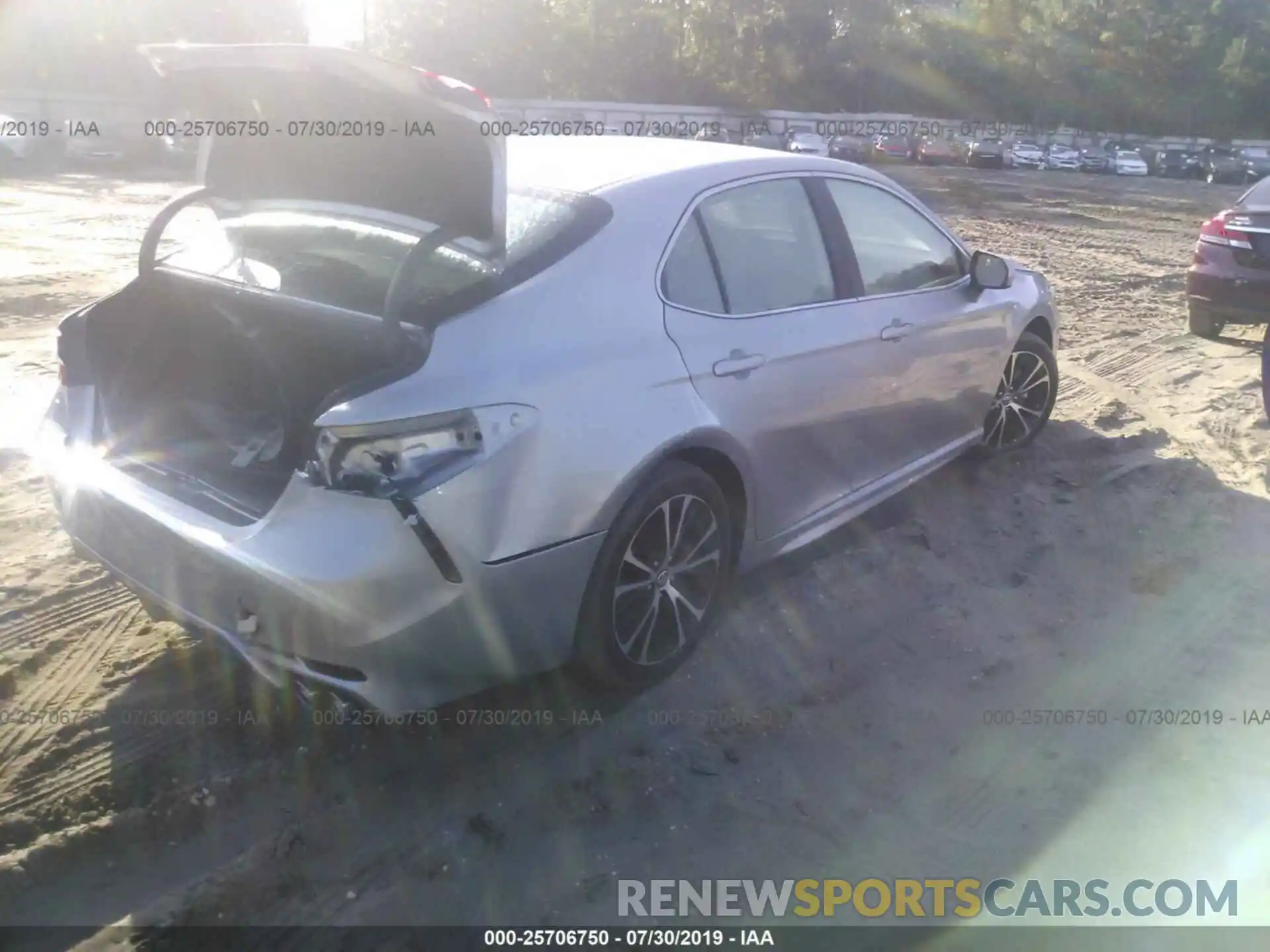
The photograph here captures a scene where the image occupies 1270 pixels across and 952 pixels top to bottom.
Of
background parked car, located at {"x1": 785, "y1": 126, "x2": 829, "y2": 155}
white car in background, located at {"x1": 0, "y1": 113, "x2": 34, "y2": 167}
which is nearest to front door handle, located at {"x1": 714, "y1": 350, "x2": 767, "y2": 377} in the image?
white car in background, located at {"x1": 0, "y1": 113, "x2": 34, "y2": 167}

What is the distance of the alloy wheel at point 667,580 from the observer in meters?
3.59

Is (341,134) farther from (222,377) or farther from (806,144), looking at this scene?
(806,144)

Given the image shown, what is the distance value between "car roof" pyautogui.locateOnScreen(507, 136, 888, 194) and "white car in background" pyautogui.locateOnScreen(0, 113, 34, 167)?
26.1 metres

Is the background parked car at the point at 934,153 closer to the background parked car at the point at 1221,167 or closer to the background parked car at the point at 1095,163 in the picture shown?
the background parked car at the point at 1095,163

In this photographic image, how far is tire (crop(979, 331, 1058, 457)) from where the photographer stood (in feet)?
19.2

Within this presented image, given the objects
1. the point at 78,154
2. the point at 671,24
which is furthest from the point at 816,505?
the point at 671,24

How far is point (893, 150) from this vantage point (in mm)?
40406

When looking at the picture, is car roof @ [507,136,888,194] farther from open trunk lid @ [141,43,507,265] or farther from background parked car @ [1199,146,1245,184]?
background parked car @ [1199,146,1245,184]

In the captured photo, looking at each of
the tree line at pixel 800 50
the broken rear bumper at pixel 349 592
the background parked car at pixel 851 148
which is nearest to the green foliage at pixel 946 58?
the tree line at pixel 800 50

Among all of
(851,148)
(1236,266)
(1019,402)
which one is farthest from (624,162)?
(851,148)

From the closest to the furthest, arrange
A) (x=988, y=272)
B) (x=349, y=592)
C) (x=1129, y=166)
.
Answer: (x=349, y=592), (x=988, y=272), (x=1129, y=166)

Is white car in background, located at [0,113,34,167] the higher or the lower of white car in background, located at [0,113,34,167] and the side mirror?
the lower

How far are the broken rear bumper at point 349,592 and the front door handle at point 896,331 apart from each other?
5.82 ft

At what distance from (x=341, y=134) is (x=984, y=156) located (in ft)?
131
